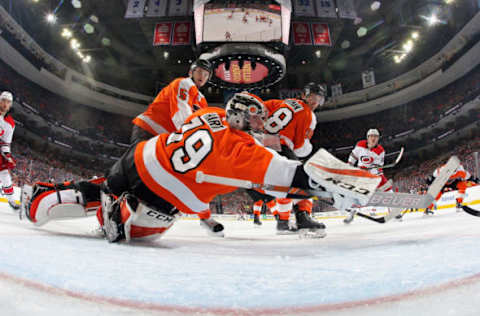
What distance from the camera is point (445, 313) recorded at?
462 mm

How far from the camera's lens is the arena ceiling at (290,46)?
→ 13031 mm

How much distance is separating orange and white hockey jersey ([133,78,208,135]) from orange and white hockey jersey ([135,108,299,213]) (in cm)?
75

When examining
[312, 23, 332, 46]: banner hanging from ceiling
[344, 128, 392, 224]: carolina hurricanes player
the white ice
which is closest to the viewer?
the white ice

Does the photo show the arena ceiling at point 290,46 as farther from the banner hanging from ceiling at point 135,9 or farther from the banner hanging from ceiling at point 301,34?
the banner hanging from ceiling at point 135,9

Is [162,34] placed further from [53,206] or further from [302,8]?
[53,206]

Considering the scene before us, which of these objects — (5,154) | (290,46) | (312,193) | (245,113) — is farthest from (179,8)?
(312,193)

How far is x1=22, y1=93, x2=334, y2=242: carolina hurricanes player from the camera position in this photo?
4.16 feet

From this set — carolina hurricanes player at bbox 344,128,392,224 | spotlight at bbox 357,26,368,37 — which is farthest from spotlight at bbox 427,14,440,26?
carolina hurricanes player at bbox 344,128,392,224

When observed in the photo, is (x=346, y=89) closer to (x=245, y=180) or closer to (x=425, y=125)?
(x=425, y=125)

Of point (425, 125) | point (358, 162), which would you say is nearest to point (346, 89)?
point (425, 125)

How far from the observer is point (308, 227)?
7.61 feet

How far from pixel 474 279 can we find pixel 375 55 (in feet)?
60.8

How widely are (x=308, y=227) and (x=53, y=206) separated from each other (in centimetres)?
178

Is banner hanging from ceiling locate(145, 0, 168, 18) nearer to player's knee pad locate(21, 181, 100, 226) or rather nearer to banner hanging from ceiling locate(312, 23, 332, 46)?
banner hanging from ceiling locate(312, 23, 332, 46)
